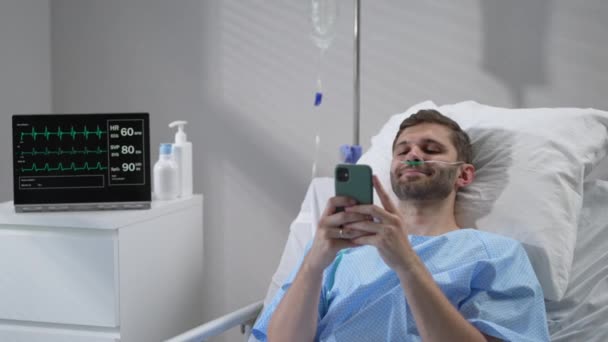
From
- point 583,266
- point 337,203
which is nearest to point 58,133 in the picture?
point 337,203

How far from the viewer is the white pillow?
65.9 inches

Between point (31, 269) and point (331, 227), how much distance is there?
85 centimetres

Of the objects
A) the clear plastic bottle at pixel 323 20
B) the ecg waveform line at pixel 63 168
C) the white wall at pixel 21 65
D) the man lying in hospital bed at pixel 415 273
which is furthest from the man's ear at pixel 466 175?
the white wall at pixel 21 65

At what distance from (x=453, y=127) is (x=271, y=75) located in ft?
3.10

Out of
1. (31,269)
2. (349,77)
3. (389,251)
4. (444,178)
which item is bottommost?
(31,269)

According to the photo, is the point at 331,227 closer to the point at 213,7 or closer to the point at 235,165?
the point at 235,165

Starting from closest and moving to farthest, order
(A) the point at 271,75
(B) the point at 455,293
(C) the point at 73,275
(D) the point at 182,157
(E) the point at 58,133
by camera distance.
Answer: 1. (B) the point at 455,293
2. (C) the point at 73,275
3. (E) the point at 58,133
4. (D) the point at 182,157
5. (A) the point at 271,75

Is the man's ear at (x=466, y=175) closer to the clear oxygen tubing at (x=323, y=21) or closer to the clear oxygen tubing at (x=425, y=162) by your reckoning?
the clear oxygen tubing at (x=425, y=162)

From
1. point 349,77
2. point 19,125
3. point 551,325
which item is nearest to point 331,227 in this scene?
point 551,325

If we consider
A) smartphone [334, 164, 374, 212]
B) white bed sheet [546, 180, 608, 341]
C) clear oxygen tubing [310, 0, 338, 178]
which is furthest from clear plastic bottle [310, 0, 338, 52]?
smartphone [334, 164, 374, 212]

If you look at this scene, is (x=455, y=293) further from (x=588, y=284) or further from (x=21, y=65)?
(x=21, y=65)

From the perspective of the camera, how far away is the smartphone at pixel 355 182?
1.34 meters

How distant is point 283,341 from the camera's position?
59.6 inches

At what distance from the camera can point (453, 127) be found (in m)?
1.76
